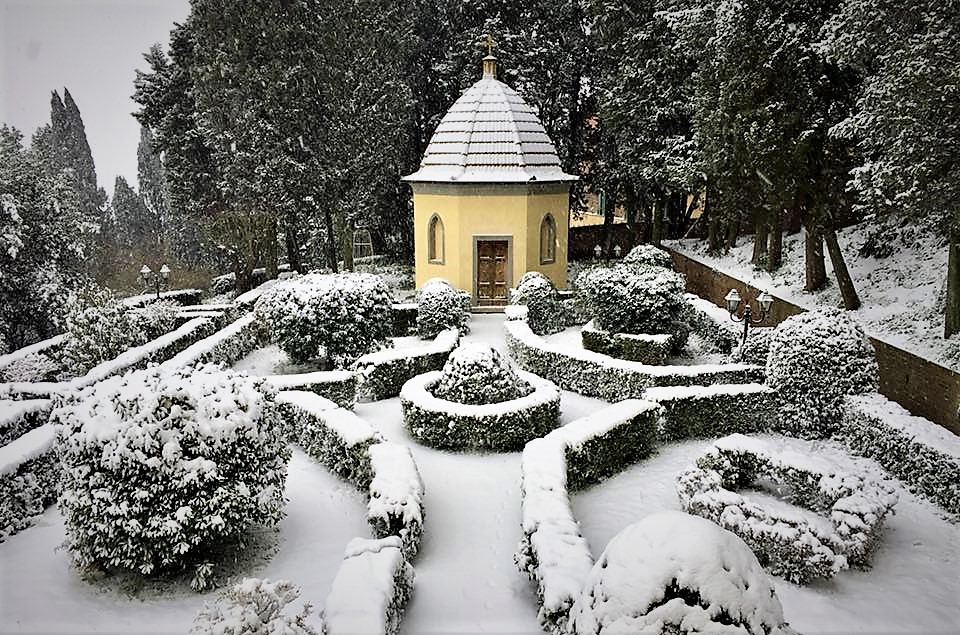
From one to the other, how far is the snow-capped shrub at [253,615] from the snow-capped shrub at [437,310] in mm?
11800

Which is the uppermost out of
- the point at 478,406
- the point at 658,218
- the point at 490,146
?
the point at 490,146

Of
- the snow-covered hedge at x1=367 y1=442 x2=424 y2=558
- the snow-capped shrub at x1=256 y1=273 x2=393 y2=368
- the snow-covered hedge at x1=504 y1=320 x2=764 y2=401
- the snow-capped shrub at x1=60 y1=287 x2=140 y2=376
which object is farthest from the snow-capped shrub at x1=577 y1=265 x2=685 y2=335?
the snow-capped shrub at x1=60 y1=287 x2=140 y2=376

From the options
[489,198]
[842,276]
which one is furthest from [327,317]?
[842,276]

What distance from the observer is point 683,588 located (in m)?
4.24

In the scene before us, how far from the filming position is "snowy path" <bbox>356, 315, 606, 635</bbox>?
20.2ft

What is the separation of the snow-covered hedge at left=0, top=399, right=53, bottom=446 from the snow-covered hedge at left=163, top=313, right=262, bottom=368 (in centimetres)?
235

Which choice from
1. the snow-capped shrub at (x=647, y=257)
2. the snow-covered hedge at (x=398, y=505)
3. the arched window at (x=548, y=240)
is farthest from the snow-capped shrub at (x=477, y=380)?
the arched window at (x=548, y=240)

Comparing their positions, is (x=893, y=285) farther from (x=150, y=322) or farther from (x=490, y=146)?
(x=150, y=322)

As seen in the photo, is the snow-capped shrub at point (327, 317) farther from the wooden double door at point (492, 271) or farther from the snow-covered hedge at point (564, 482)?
the wooden double door at point (492, 271)

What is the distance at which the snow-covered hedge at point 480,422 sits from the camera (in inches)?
395

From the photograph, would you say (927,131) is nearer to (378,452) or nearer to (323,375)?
(378,452)

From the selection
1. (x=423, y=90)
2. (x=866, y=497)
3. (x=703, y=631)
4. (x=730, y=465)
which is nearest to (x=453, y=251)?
(x=423, y=90)

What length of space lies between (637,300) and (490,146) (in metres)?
8.54

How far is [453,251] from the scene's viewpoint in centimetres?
2039
